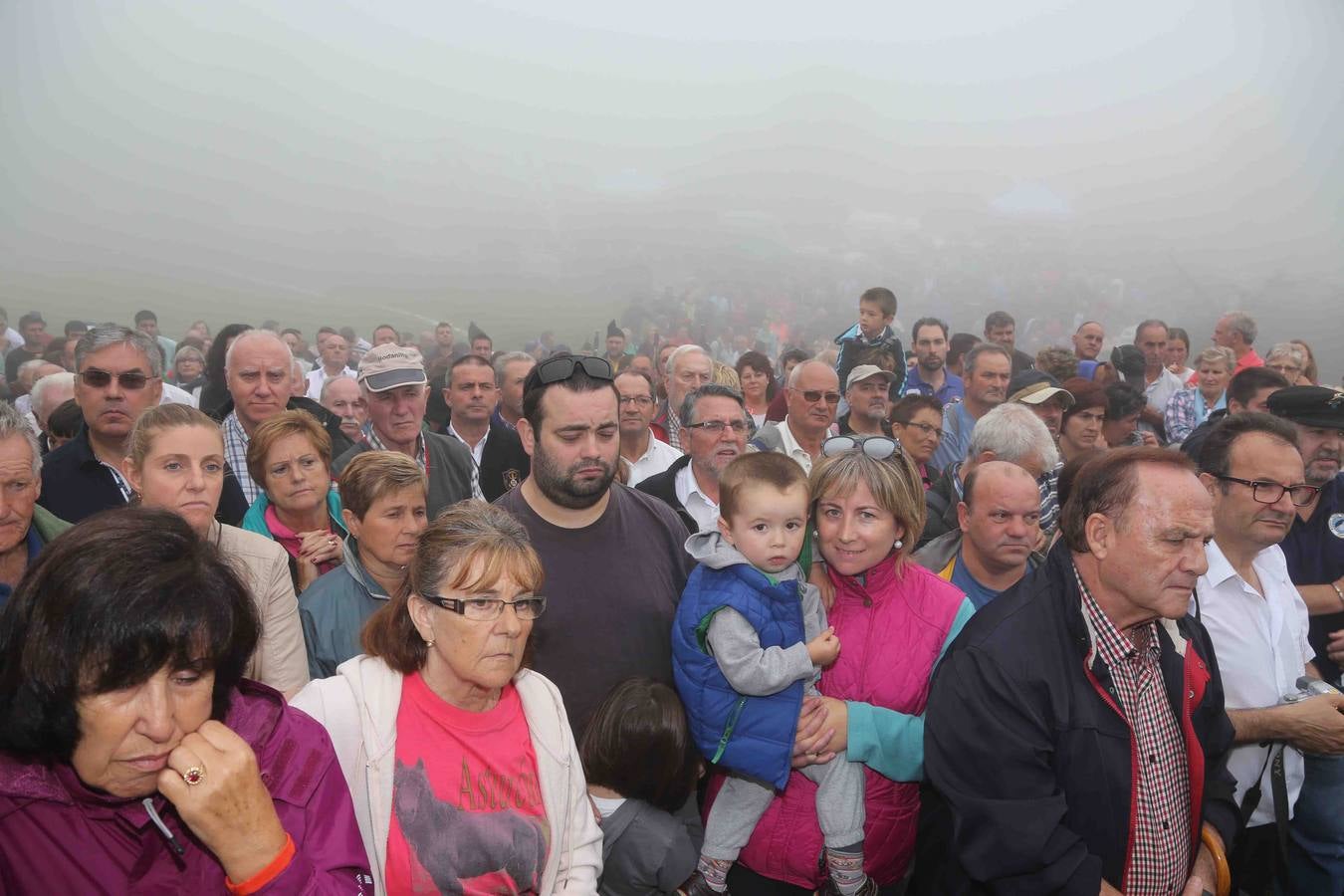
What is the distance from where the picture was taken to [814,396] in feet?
15.9

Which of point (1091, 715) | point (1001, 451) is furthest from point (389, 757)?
point (1001, 451)

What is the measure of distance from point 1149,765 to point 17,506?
10.3 ft

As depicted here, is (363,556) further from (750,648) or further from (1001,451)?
(1001,451)

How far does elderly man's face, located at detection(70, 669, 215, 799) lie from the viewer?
136cm

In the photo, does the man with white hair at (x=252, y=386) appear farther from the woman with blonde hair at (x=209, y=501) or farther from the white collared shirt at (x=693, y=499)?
the white collared shirt at (x=693, y=499)

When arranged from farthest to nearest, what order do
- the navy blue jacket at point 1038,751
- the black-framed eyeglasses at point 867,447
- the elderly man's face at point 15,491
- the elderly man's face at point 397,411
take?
the elderly man's face at point 397,411 → the black-framed eyeglasses at point 867,447 → the elderly man's face at point 15,491 → the navy blue jacket at point 1038,751

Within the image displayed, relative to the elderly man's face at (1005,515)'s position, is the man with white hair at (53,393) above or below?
below

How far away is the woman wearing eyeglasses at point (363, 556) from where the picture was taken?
105 inches

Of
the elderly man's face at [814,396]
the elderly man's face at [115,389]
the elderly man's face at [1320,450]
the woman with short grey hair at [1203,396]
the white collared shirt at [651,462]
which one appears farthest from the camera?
the woman with short grey hair at [1203,396]

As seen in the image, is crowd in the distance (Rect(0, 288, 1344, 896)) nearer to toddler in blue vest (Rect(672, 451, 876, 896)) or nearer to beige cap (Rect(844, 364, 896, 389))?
toddler in blue vest (Rect(672, 451, 876, 896))

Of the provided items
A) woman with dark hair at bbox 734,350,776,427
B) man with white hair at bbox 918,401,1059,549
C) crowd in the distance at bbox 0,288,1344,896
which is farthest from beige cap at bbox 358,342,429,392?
woman with dark hair at bbox 734,350,776,427

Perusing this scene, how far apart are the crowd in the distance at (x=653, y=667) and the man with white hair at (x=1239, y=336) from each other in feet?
17.8

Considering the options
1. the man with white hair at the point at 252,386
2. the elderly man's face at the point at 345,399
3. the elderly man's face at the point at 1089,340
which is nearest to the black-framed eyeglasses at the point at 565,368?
the man with white hair at the point at 252,386

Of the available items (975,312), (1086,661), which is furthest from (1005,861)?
(975,312)
